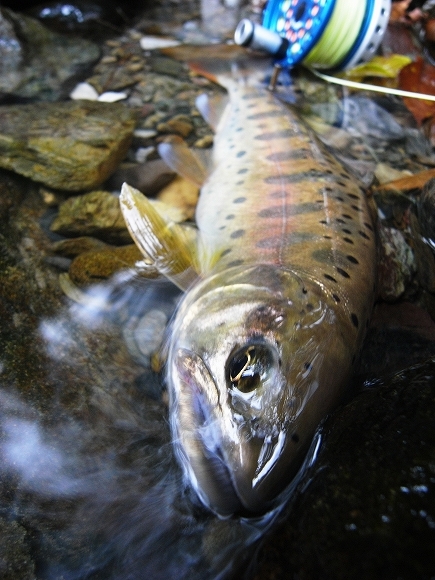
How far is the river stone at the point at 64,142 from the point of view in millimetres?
3109

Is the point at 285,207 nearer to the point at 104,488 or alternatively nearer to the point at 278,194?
the point at 278,194

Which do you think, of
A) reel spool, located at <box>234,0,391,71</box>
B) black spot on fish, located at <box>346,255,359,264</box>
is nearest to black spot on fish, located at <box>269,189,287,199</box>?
black spot on fish, located at <box>346,255,359,264</box>

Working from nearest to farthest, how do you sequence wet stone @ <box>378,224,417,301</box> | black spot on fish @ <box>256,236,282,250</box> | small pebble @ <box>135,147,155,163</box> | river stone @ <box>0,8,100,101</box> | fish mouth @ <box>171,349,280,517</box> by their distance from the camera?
fish mouth @ <box>171,349,280,517</box>, black spot on fish @ <box>256,236,282,250</box>, wet stone @ <box>378,224,417,301</box>, small pebble @ <box>135,147,155,163</box>, river stone @ <box>0,8,100,101</box>

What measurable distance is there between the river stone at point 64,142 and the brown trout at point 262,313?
78 cm

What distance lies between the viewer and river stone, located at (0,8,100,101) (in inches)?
157

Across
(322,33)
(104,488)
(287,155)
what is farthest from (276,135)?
(104,488)

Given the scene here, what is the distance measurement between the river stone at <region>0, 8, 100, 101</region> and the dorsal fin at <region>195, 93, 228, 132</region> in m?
1.28

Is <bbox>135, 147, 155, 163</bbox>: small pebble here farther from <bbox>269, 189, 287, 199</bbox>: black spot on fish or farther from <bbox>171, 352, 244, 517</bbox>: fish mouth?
<bbox>171, 352, 244, 517</bbox>: fish mouth

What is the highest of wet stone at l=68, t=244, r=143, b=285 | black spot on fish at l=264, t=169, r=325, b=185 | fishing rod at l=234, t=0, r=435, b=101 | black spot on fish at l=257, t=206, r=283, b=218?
fishing rod at l=234, t=0, r=435, b=101

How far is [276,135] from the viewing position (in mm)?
3496

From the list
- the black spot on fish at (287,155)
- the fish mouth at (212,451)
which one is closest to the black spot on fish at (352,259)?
the fish mouth at (212,451)

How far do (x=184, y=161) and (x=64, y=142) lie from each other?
0.91 m

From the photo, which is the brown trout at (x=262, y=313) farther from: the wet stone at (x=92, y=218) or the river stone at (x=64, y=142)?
the river stone at (x=64, y=142)

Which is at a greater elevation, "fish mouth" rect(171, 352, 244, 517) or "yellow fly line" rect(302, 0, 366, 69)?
"yellow fly line" rect(302, 0, 366, 69)
